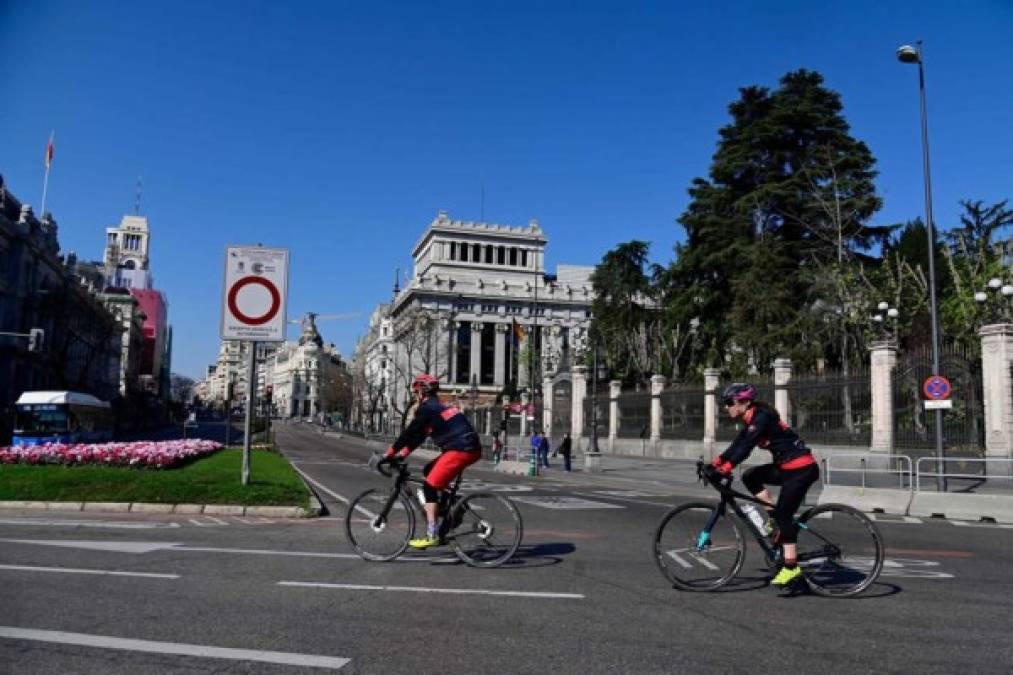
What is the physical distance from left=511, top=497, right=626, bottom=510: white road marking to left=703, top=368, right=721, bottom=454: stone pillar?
1910 centimetres

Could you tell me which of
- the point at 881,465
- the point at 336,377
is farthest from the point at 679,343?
the point at 336,377

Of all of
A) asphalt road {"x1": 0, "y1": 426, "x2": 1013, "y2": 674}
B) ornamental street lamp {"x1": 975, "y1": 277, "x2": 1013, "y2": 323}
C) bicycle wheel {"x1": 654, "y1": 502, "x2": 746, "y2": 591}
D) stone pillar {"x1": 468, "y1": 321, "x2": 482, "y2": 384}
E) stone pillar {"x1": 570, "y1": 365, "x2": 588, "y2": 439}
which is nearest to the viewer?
asphalt road {"x1": 0, "y1": 426, "x2": 1013, "y2": 674}

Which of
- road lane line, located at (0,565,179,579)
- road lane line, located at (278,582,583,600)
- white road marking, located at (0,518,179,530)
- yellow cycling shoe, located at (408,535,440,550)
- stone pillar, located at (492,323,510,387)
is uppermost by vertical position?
stone pillar, located at (492,323,510,387)

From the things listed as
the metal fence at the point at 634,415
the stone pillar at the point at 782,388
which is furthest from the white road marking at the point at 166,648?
the metal fence at the point at 634,415

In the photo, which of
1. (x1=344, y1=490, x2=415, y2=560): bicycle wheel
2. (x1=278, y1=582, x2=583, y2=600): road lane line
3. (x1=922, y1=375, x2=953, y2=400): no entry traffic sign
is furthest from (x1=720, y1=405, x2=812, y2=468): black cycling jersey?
(x1=922, y1=375, x2=953, y2=400): no entry traffic sign

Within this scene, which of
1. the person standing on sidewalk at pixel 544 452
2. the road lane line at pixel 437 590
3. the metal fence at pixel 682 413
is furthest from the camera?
the metal fence at pixel 682 413

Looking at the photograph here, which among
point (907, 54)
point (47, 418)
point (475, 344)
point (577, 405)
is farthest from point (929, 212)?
point (475, 344)

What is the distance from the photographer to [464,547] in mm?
8086

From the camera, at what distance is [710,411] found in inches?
1415

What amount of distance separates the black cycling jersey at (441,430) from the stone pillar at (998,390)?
66.7 feet

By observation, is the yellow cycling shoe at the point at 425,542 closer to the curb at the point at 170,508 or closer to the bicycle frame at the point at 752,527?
the bicycle frame at the point at 752,527

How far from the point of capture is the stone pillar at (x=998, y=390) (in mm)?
22531

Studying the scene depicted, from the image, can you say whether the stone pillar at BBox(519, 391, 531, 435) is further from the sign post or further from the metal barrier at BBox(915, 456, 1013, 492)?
the sign post

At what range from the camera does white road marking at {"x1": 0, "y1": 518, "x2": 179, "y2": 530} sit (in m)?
11.0
